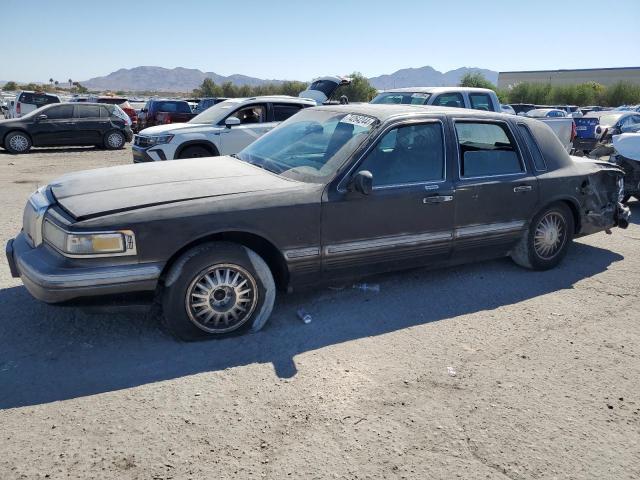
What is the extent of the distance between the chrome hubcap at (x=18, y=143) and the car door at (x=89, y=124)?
1360 millimetres

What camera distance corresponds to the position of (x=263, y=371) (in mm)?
3406

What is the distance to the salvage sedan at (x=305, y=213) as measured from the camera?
3.44 m

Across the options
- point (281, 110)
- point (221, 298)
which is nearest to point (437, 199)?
point (221, 298)

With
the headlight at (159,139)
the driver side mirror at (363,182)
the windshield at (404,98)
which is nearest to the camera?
the driver side mirror at (363,182)

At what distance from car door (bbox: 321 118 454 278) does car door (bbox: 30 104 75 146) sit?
14281 mm

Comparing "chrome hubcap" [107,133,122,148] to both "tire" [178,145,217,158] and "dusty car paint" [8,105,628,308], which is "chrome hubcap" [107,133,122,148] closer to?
"tire" [178,145,217,158]

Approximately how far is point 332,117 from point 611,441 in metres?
3.28

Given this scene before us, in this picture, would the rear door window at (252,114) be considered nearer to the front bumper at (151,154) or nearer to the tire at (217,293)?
the front bumper at (151,154)

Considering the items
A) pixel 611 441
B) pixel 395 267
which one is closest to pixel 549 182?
pixel 395 267

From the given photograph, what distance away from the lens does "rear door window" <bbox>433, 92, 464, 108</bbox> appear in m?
9.70

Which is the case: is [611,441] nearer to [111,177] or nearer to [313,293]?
[313,293]

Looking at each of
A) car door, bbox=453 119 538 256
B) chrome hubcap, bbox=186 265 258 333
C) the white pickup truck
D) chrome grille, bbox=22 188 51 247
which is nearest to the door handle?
car door, bbox=453 119 538 256

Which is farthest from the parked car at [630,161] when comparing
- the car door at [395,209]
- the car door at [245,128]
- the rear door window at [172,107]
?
the rear door window at [172,107]

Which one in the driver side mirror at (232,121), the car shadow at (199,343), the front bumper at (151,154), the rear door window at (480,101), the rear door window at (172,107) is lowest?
the car shadow at (199,343)
